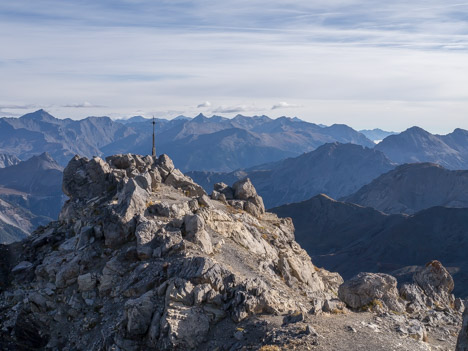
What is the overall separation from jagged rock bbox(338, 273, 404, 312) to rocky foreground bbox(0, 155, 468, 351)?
0.27ft

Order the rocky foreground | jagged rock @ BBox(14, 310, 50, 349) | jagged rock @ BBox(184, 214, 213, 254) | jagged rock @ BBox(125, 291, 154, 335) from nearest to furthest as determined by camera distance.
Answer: the rocky foreground → jagged rock @ BBox(125, 291, 154, 335) → jagged rock @ BBox(14, 310, 50, 349) → jagged rock @ BBox(184, 214, 213, 254)

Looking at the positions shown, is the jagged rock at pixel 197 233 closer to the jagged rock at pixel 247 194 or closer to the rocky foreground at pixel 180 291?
the rocky foreground at pixel 180 291

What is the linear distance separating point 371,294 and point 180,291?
1422cm

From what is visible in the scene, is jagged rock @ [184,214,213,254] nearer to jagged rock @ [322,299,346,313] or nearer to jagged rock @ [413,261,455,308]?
jagged rock @ [322,299,346,313]

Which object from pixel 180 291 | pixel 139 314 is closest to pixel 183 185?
pixel 180 291

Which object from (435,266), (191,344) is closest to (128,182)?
(191,344)

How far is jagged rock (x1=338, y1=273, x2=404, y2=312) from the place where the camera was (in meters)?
33.2

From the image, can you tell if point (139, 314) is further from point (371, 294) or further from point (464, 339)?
point (464, 339)

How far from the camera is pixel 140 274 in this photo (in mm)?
31938

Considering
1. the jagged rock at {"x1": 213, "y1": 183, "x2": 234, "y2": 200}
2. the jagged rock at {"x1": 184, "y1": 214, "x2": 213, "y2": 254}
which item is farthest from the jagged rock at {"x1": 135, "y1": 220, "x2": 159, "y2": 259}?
the jagged rock at {"x1": 213, "y1": 183, "x2": 234, "y2": 200}

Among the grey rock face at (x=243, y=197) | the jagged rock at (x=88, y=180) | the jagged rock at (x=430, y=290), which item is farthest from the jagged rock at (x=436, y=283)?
the jagged rock at (x=88, y=180)

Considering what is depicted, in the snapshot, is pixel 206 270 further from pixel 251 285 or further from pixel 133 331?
pixel 133 331

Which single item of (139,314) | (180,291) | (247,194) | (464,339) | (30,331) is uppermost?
(464,339)

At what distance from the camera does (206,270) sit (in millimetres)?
29422
